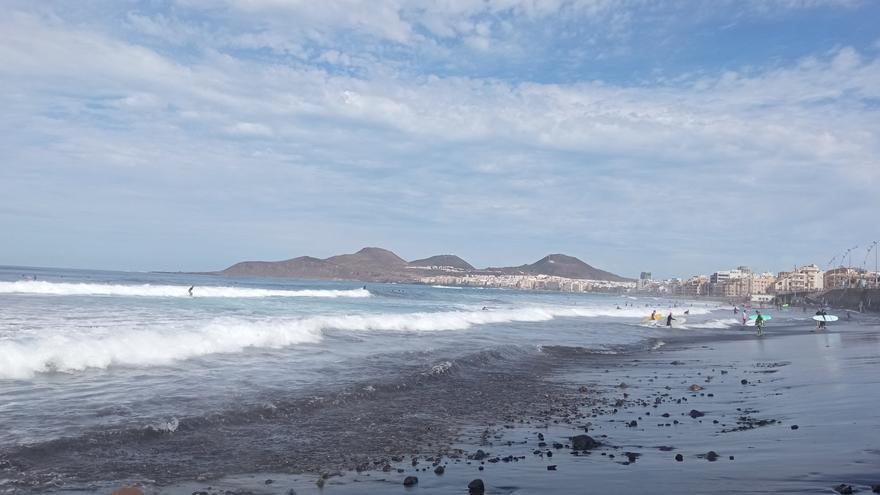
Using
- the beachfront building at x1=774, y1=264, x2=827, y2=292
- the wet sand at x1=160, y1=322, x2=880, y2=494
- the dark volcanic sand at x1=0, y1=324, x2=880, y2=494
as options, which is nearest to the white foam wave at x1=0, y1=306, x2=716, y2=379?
the dark volcanic sand at x1=0, y1=324, x2=880, y2=494

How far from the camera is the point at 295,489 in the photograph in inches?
275

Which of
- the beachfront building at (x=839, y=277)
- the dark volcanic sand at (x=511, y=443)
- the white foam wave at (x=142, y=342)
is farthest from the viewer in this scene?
the beachfront building at (x=839, y=277)

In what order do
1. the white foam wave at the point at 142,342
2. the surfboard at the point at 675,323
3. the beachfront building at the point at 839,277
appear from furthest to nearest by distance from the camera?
the beachfront building at the point at 839,277 < the surfboard at the point at 675,323 < the white foam wave at the point at 142,342

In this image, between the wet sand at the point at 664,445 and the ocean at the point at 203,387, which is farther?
the ocean at the point at 203,387

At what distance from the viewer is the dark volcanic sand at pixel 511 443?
23.0 feet

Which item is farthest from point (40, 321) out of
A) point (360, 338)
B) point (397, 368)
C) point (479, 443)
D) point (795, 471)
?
point (795, 471)

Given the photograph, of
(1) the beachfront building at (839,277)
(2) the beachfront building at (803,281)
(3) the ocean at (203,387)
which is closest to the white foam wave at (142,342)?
(3) the ocean at (203,387)

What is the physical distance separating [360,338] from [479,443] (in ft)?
54.0

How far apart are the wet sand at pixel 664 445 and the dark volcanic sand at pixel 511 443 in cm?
3

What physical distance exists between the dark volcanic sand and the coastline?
3 centimetres

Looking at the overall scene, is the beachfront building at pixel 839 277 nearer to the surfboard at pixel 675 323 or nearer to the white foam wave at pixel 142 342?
the surfboard at pixel 675 323

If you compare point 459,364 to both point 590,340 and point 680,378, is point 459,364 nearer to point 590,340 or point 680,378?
point 680,378

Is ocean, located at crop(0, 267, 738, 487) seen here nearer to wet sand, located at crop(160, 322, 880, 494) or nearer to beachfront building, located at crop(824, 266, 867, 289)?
wet sand, located at crop(160, 322, 880, 494)

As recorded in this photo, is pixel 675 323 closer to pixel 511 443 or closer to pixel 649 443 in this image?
pixel 649 443
